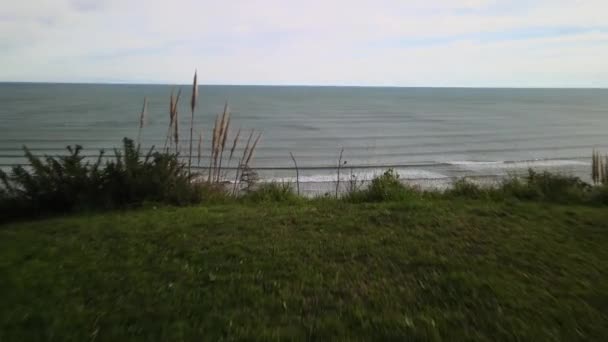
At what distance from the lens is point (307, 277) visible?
3.62 metres

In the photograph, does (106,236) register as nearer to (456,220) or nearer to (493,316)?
(493,316)

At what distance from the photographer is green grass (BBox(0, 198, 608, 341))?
2.76m

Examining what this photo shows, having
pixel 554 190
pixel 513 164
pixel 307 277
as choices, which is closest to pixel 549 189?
pixel 554 190

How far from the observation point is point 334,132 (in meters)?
30.2

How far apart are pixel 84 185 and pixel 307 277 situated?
15.4ft

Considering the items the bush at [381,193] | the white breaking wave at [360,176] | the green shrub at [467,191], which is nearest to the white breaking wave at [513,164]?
the white breaking wave at [360,176]

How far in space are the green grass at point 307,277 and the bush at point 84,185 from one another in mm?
752

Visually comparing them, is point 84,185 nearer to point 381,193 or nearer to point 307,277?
point 307,277

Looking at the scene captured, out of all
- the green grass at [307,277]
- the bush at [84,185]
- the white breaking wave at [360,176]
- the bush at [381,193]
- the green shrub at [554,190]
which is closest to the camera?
the green grass at [307,277]

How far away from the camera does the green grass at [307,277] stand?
2.76m

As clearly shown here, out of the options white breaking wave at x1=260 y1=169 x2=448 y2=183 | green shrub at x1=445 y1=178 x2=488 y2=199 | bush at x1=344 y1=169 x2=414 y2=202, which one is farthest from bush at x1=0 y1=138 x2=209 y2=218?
white breaking wave at x1=260 y1=169 x2=448 y2=183

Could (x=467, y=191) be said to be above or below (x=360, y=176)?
above

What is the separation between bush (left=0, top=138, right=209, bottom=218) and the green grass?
75 cm

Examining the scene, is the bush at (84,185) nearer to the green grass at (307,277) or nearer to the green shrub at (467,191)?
the green grass at (307,277)
